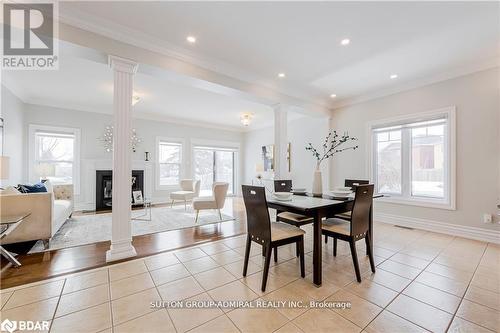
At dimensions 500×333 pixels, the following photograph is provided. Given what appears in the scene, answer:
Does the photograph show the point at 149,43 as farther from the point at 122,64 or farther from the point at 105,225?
the point at 105,225

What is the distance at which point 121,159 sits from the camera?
2.56 metres

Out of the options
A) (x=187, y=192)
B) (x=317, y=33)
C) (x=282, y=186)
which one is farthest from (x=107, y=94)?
(x=317, y=33)

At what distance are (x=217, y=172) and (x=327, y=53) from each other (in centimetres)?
594

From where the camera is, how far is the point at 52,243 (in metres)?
3.07

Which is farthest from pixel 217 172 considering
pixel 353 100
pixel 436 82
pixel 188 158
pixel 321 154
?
pixel 436 82

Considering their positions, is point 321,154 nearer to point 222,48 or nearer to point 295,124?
point 295,124

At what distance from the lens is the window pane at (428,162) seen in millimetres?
3793

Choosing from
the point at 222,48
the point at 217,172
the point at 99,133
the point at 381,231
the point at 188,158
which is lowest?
the point at 381,231

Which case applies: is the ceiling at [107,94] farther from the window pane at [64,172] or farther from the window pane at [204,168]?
the window pane at [64,172]

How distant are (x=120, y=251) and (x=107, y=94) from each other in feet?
12.5

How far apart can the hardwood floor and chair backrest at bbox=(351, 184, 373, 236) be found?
202cm

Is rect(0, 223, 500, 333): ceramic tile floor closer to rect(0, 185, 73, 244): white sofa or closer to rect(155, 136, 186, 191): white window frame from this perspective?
rect(0, 185, 73, 244): white sofa

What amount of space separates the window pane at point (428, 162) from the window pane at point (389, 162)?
25cm

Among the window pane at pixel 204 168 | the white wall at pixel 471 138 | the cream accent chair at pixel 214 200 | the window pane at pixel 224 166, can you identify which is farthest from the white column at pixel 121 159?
the window pane at pixel 224 166
